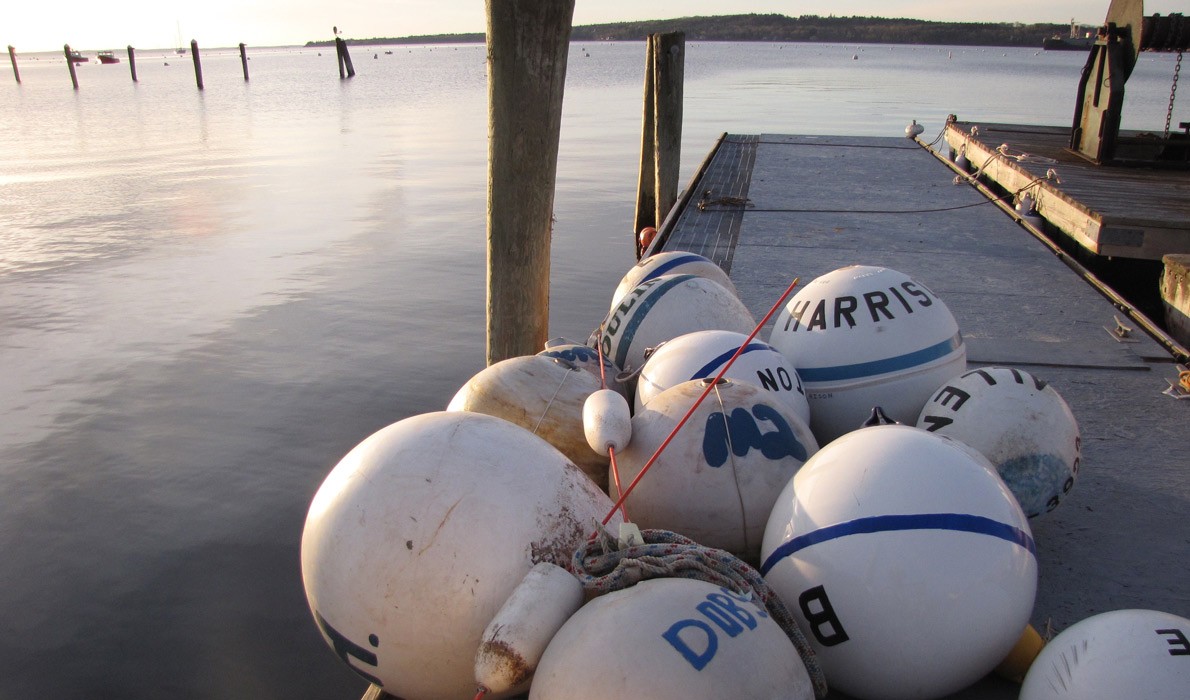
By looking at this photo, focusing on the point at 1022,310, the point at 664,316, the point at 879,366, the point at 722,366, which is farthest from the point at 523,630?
the point at 1022,310

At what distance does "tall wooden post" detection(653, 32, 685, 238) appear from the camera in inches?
516

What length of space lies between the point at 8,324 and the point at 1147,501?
10.9 meters

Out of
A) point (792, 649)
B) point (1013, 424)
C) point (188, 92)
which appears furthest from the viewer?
point (188, 92)

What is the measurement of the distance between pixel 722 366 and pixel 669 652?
80.2 inches

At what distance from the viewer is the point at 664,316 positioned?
5.06 meters

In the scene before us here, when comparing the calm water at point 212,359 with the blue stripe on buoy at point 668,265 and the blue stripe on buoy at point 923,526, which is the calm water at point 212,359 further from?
the blue stripe on buoy at point 923,526

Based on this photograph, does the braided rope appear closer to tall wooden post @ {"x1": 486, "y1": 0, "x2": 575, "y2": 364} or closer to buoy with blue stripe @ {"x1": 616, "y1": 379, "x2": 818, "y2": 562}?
buoy with blue stripe @ {"x1": 616, "y1": 379, "x2": 818, "y2": 562}

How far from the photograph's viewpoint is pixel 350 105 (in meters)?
42.2

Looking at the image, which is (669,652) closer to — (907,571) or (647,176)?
(907,571)

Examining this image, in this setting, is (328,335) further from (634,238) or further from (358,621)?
(358,621)

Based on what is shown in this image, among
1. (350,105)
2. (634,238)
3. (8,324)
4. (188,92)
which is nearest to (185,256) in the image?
(8,324)

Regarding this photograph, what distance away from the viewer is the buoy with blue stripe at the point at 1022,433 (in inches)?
144

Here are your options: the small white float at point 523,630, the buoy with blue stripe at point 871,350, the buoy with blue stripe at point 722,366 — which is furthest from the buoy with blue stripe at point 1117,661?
the buoy with blue stripe at point 871,350

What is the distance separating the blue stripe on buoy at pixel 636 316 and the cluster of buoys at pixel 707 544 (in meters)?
1.36
